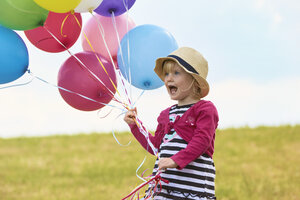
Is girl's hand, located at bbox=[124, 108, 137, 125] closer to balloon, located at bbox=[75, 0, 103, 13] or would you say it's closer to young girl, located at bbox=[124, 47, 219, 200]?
young girl, located at bbox=[124, 47, 219, 200]

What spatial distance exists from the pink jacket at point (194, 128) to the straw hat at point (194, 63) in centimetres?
11

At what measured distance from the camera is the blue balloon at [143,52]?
2705 mm

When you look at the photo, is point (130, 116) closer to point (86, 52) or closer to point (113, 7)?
point (86, 52)

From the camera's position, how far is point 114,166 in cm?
621

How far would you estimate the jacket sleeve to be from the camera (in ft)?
6.70

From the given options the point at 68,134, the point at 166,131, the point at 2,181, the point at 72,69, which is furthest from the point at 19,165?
the point at 166,131

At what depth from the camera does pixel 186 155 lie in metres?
2.04

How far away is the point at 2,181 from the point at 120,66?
4227 millimetres

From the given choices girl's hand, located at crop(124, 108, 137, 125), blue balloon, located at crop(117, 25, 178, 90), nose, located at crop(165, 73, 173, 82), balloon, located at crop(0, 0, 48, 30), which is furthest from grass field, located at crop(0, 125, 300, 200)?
balloon, located at crop(0, 0, 48, 30)

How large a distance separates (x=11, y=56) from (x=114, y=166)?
154 inches

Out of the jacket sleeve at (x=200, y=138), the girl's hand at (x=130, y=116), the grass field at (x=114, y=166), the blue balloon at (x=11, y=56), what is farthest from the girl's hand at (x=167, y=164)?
the grass field at (x=114, y=166)

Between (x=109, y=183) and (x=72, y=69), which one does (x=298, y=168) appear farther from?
(x=72, y=69)

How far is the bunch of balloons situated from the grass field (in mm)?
2670

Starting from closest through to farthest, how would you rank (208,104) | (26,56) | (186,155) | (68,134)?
(186,155), (208,104), (26,56), (68,134)
